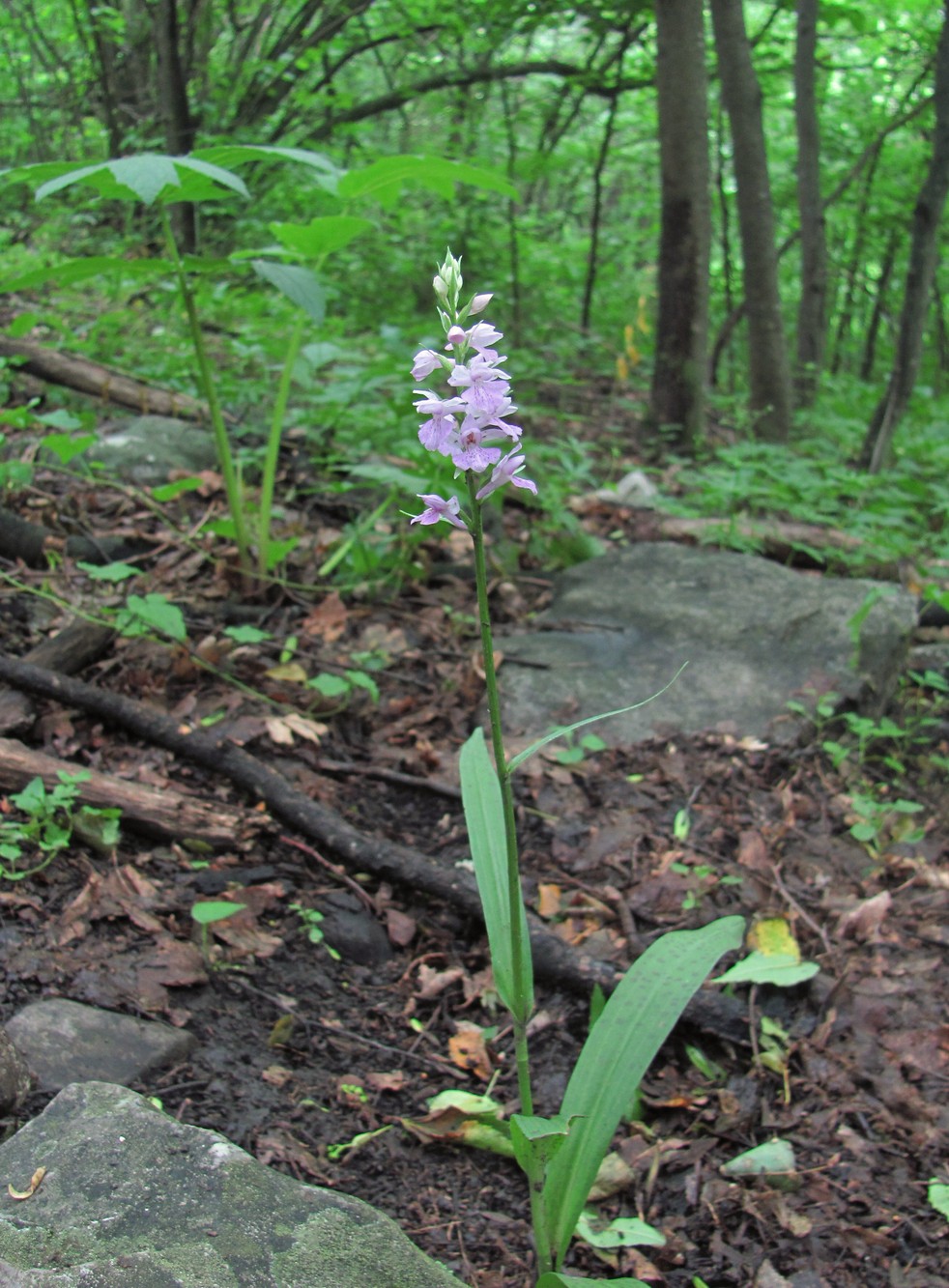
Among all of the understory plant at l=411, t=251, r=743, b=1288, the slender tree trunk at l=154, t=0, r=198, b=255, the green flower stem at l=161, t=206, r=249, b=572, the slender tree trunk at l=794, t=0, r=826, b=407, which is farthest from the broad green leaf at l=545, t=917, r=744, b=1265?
the slender tree trunk at l=794, t=0, r=826, b=407

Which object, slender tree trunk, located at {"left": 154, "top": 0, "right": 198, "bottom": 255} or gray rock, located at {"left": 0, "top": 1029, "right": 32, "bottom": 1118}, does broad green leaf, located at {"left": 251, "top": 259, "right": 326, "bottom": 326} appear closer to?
gray rock, located at {"left": 0, "top": 1029, "right": 32, "bottom": 1118}

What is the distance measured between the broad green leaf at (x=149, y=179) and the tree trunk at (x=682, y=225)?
3.32 meters

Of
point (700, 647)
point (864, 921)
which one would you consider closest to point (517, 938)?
point (864, 921)

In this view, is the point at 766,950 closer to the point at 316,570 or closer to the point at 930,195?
the point at 316,570

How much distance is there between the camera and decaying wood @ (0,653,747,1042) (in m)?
2.13

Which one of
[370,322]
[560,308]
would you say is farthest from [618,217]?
[370,322]

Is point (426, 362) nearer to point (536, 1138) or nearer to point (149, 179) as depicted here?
point (536, 1138)

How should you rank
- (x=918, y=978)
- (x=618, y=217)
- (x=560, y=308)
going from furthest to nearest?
(x=618, y=217) → (x=560, y=308) → (x=918, y=978)

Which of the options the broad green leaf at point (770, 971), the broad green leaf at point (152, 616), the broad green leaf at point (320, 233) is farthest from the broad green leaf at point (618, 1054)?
the broad green leaf at point (320, 233)

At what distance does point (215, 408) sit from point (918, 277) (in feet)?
13.4

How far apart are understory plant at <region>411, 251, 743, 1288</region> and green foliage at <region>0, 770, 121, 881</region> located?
39.1 inches

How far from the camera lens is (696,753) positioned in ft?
10.2

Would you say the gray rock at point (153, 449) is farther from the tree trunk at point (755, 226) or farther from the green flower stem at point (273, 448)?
the tree trunk at point (755, 226)

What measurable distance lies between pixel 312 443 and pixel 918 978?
330 cm
